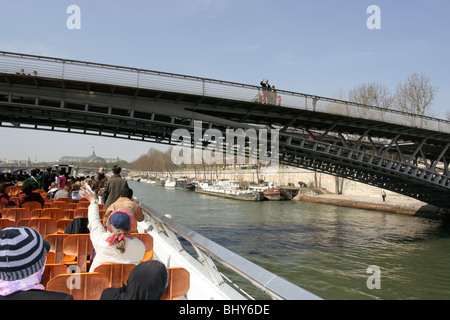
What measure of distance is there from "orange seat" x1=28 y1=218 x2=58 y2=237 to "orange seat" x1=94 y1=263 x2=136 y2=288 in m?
2.66

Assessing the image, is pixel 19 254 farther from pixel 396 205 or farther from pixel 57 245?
pixel 396 205

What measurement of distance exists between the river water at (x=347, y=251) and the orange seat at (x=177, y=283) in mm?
5985

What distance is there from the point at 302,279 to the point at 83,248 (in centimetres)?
763

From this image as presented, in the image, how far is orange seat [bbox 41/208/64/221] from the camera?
5972mm

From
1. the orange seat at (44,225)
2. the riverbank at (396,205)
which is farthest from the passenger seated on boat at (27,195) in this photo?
the riverbank at (396,205)

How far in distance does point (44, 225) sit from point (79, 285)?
3.13 meters

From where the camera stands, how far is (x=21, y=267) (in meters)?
1.69

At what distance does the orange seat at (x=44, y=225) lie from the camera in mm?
4766

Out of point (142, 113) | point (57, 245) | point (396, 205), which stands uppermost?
point (142, 113)

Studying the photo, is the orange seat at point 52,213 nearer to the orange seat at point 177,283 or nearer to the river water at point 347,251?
the orange seat at point 177,283

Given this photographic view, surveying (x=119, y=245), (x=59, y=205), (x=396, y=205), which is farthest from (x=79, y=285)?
(x=396, y=205)
